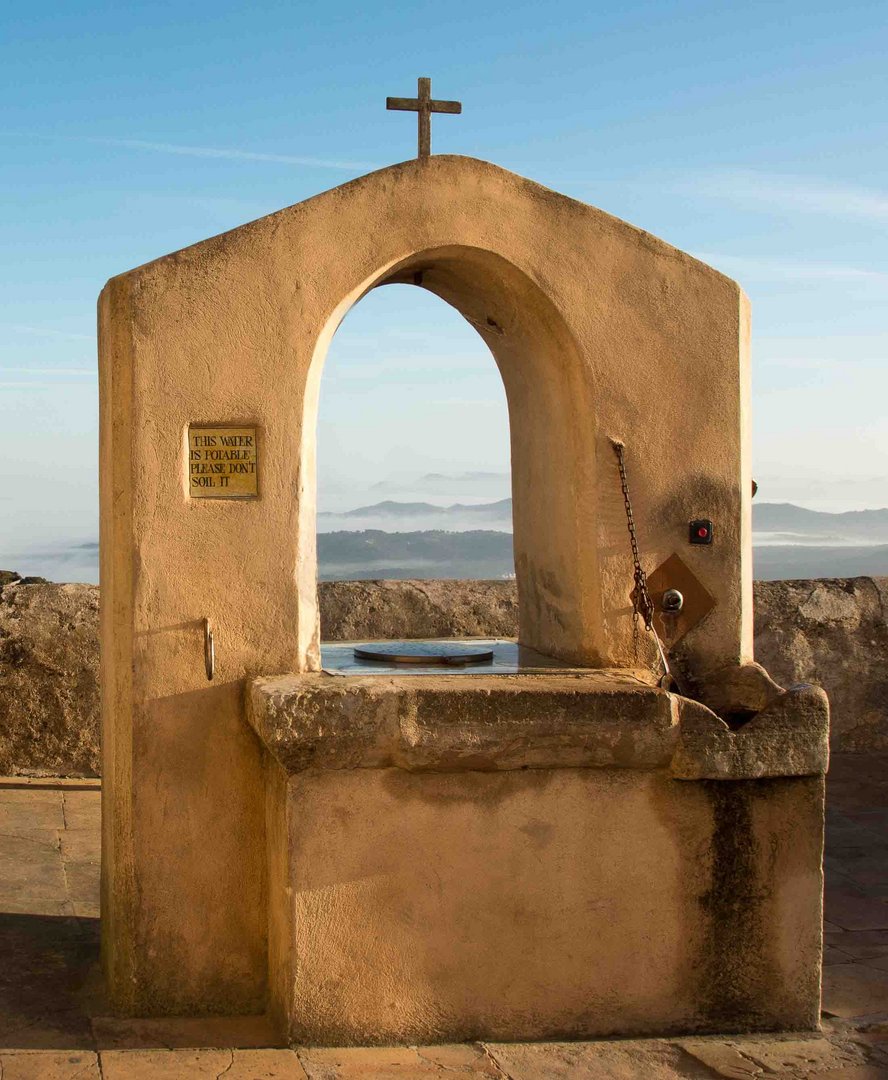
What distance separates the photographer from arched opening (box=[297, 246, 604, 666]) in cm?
442

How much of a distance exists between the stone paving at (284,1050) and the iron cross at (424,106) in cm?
298

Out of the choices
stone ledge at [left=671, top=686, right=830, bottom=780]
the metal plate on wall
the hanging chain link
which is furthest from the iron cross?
stone ledge at [left=671, top=686, right=830, bottom=780]

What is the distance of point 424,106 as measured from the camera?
4680mm

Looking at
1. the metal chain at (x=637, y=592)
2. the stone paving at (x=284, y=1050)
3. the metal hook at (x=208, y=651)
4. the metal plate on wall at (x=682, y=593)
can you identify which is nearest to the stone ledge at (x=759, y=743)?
the metal chain at (x=637, y=592)

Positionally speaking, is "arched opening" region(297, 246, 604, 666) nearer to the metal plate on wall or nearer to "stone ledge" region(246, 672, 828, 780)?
the metal plate on wall

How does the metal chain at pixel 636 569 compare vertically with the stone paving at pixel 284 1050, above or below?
above

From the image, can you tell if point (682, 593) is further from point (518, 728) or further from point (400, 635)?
point (400, 635)

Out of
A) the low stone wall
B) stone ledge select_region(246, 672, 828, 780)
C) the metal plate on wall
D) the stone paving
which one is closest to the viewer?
the stone paving

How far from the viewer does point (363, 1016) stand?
396cm

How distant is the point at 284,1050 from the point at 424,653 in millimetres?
1525

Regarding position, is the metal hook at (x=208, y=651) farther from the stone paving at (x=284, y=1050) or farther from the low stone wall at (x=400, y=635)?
the low stone wall at (x=400, y=635)

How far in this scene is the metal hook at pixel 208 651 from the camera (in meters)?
4.15

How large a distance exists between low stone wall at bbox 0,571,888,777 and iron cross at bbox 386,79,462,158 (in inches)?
136

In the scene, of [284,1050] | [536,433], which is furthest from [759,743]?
[284,1050]
